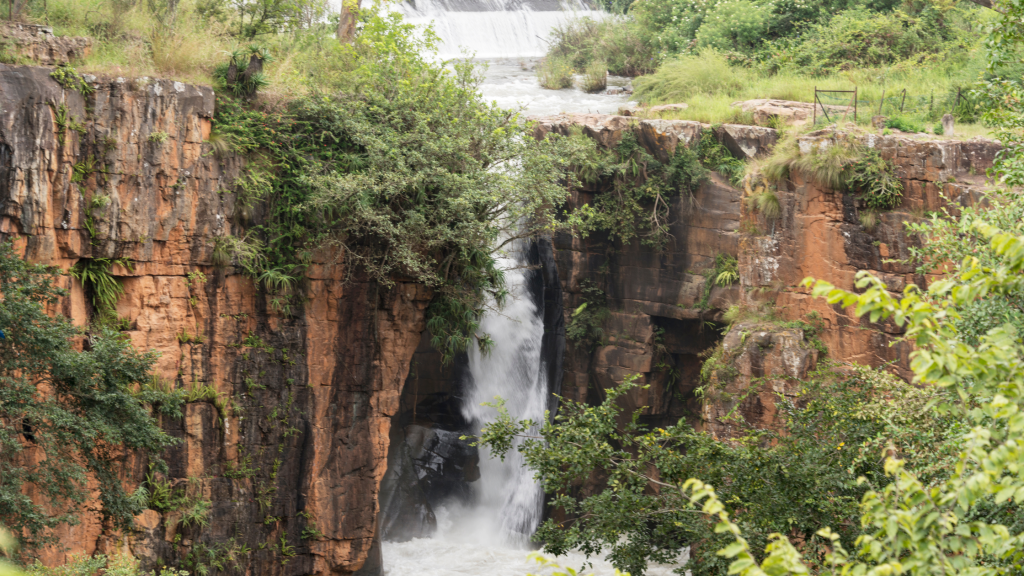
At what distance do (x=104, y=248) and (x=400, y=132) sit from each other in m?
5.77

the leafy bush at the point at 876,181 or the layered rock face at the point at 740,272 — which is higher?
the leafy bush at the point at 876,181

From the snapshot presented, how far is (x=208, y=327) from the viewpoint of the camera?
14.4m

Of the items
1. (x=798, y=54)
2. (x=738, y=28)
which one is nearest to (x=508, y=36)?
(x=738, y=28)

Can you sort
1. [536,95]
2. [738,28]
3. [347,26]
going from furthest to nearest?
1. [536,95]
2. [738,28]
3. [347,26]

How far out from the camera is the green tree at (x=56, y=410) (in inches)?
409

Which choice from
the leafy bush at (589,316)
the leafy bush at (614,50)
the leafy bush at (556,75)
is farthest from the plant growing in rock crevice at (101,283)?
the leafy bush at (614,50)

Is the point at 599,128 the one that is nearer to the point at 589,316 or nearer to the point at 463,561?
the point at 589,316

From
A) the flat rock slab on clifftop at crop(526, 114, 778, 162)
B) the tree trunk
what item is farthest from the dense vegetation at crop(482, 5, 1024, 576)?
Result: the tree trunk

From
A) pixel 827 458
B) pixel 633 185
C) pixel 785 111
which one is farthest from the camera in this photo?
pixel 633 185

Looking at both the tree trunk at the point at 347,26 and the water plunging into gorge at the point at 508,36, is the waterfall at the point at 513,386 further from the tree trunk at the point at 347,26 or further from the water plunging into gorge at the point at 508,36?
the water plunging into gorge at the point at 508,36

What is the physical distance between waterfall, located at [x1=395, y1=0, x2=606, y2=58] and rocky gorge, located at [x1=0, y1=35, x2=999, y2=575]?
1452 centimetres

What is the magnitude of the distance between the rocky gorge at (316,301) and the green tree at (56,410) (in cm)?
85

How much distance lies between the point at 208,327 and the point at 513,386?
9492 millimetres

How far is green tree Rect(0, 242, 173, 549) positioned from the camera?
34.1 feet
